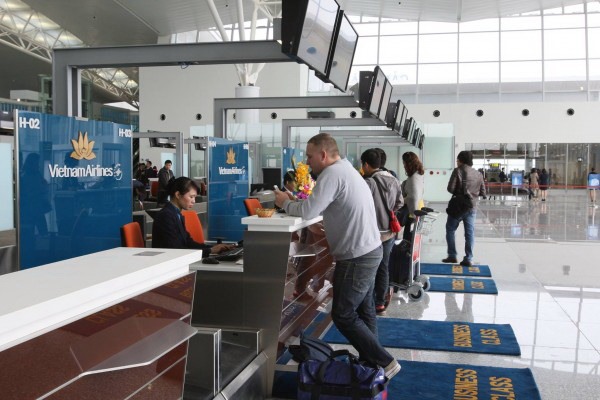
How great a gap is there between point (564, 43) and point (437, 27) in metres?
5.57

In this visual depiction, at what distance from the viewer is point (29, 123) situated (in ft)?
→ 11.1

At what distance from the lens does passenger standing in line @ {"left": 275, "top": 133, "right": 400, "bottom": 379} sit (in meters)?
3.45

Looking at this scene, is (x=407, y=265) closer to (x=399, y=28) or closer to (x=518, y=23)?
(x=399, y=28)

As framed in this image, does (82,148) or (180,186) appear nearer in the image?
(82,148)

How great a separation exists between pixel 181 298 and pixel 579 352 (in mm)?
3603

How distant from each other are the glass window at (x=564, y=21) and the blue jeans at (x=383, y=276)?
24239 millimetres

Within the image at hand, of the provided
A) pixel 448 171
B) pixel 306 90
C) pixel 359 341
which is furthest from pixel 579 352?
pixel 306 90

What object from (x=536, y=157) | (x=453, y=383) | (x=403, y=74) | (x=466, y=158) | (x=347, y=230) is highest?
(x=403, y=74)

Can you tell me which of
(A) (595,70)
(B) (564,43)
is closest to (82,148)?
(B) (564,43)

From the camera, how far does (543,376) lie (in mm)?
4000

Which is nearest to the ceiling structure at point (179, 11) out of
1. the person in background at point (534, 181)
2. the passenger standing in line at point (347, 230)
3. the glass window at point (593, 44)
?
the glass window at point (593, 44)

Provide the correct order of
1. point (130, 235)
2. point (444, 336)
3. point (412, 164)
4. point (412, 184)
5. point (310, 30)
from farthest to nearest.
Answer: point (412, 184)
point (412, 164)
point (444, 336)
point (130, 235)
point (310, 30)

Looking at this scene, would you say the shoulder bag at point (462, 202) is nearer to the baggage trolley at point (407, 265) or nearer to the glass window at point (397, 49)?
the baggage trolley at point (407, 265)

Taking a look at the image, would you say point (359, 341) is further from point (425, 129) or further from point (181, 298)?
point (425, 129)
